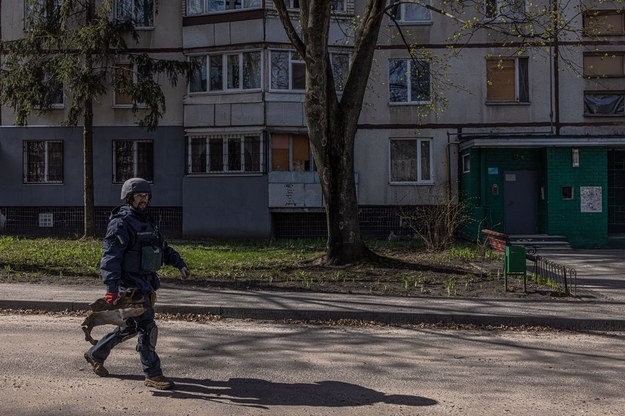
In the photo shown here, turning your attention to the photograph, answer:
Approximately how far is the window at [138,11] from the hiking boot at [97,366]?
18450 mm

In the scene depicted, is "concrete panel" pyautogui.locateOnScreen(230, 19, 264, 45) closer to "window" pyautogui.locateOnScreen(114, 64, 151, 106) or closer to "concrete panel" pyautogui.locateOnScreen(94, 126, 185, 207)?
"window" pyautogui.locateOnScreen(114, 64, 151, 106)

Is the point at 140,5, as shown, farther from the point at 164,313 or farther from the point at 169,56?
the point at 164,313

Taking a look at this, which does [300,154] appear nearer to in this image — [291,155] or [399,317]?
[291,155]

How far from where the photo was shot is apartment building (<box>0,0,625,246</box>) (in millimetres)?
20750

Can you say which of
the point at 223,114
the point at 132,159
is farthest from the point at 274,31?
the point at 132,159

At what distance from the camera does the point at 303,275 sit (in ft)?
40.4

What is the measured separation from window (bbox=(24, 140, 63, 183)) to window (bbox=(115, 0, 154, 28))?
5156 millimetres

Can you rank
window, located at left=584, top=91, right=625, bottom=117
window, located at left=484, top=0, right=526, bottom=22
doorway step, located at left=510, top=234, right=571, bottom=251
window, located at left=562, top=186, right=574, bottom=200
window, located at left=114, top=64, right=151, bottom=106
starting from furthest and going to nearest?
window, located at left=584, top=91, right=625, bottom=117 < window, located at left=562, top=186, right=574, bottom=200 < window, located at left=114, top=64, right=151, bottom=106 < doorway step, located at left=510, top=234, right=571, bottom=251 < window, located at left=484, top=0, right=526, bottom=22

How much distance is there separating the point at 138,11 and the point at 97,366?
19.1 metres

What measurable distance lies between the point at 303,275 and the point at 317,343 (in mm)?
4843

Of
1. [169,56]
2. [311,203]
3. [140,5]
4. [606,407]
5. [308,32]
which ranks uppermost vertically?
[140,5]

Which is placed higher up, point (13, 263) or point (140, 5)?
A: point (140, 5)

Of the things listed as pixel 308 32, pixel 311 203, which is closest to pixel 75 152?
pixel 311 203

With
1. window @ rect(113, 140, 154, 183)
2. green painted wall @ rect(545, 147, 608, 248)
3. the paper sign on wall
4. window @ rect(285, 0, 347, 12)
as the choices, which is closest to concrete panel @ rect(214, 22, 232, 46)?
window @ rect(285, 0, 347, 12)
